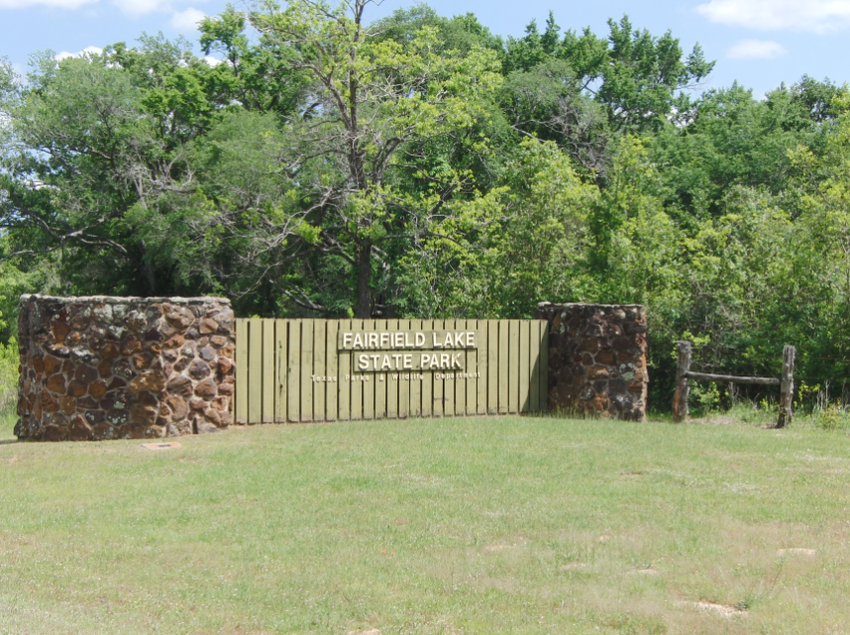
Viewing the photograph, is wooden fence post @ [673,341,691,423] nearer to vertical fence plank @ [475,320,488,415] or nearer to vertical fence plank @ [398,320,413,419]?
vertical fence plank @ [475,320,488,415]

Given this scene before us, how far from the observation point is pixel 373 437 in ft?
37.3

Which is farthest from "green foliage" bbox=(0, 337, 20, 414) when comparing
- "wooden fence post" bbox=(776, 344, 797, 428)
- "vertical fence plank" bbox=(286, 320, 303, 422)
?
"wooden fence post" bbox=(776, 344, 797, 428)

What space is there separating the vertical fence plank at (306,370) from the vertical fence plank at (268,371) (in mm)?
437

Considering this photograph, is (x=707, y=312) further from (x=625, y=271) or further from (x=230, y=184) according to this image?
(x=230, y=184)

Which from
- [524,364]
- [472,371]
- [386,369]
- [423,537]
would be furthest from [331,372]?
[423,537]

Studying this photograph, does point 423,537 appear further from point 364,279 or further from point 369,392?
point 364,279

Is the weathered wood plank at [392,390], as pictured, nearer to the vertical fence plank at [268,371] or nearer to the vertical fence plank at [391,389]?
the vertical fence plank at [391,389]

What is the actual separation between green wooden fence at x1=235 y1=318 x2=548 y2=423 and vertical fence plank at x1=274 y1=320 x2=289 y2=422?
0.01 m

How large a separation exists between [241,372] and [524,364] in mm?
4584

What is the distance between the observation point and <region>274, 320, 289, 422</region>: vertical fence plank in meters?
12.5

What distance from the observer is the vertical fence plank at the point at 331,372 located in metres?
12.8

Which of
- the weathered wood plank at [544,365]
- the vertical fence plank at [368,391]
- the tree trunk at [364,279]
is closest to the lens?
the vertical fence plank at [368,391]

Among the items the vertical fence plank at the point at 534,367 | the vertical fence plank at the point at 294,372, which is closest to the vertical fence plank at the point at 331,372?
the vertical fence plank at the point at 294,372

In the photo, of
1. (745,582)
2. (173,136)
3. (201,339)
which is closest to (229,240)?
(173,136)
